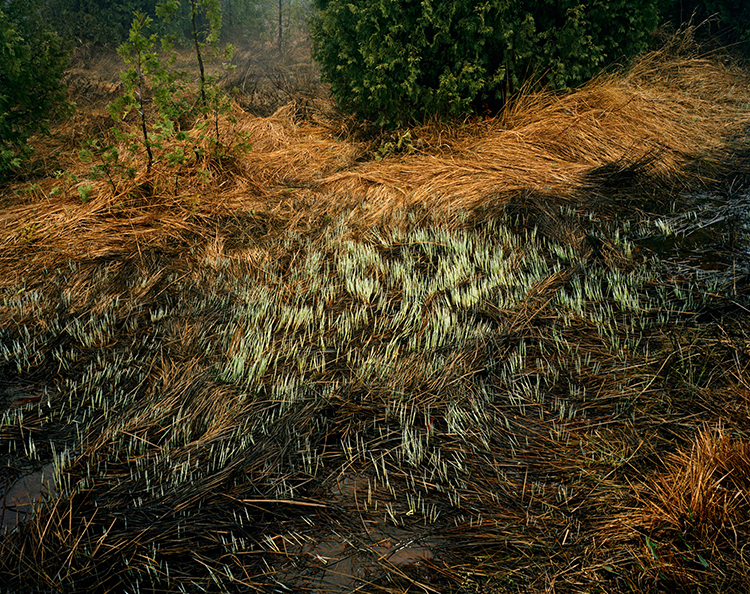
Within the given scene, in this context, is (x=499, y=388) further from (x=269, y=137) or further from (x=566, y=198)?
(x=269, y=137)

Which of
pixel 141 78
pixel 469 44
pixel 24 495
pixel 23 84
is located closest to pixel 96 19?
pixel 23 84

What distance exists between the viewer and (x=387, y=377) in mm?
Answer: 2287

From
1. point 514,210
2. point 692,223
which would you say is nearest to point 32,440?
point 514,210

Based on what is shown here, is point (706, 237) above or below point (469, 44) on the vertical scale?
below

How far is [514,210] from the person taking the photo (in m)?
3.78

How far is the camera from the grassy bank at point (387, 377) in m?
1.50

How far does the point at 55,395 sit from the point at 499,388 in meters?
2.03

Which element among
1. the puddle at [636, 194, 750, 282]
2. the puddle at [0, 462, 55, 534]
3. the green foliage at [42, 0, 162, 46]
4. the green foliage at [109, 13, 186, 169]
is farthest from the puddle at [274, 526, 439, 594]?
the green foliage at [42, 0, 162, 46]

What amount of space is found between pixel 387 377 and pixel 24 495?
146 cm

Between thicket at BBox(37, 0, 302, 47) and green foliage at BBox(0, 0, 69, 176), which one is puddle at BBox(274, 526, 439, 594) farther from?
thicket at BBox(37, 0, 302, 47)

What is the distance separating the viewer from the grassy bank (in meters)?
1.50

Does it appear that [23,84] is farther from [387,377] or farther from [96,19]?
[96,19]

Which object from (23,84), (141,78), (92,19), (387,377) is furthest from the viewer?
(92,19)

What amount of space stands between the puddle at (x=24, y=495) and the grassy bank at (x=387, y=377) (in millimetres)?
62
